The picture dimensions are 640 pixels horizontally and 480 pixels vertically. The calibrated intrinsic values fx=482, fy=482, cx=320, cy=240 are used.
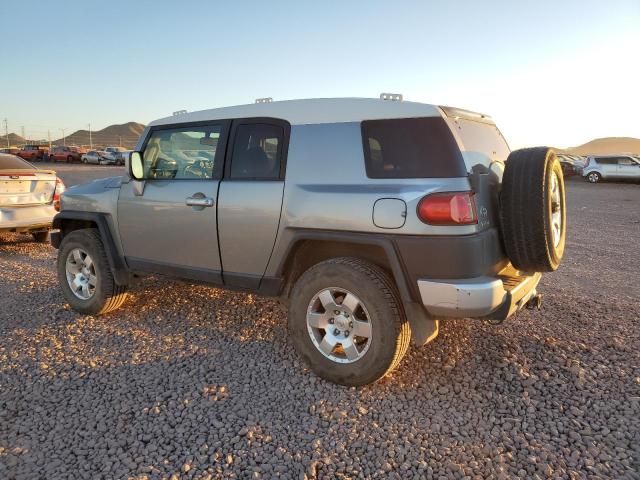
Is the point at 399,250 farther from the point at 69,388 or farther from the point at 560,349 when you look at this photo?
the point at 69,388

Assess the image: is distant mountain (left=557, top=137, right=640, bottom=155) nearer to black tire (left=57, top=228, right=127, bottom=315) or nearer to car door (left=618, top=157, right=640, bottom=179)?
car door (left=618, top=157, right=640, bottom=179)

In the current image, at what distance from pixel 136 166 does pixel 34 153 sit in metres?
49.8

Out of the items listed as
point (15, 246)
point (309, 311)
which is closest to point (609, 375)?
point (309, 311)

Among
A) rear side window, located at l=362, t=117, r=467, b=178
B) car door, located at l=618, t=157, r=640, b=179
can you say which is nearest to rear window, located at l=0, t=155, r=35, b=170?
rear side window, located at l=362, t=117, r=467, b=178

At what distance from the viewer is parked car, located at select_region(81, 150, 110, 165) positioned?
Answer: 42.3m

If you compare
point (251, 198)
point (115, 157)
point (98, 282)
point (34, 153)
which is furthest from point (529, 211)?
point (34, 153)

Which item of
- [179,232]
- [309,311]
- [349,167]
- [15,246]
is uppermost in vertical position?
Result: [349,167]

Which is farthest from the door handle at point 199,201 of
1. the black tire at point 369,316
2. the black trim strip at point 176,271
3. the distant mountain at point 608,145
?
the distant mountain at point 608,145

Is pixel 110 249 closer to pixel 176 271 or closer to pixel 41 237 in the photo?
pixel 176 271

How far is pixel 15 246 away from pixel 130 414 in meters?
6.92

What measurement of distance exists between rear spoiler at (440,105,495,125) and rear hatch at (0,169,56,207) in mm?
7082

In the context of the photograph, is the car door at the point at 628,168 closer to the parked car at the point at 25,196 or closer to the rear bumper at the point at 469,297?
the parked car at the point at 25,196

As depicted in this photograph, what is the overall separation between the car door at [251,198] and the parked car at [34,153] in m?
49.8

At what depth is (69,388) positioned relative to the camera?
3.35m
